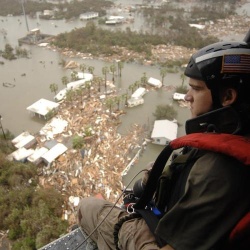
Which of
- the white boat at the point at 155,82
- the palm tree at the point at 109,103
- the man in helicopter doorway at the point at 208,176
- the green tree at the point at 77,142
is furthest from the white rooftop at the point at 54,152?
the man in helicopter doorway at the point at 208,176

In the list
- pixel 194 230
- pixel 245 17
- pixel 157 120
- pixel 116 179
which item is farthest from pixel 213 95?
pixel 245 17

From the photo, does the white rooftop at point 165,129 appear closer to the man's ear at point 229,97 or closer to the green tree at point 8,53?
the man's ear at point 229,97

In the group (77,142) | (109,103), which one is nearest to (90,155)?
(77,142)

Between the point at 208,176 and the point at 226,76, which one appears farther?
the point at 226,76

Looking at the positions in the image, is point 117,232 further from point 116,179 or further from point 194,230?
point 116,179

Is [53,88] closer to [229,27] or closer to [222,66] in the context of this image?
[222,66]
